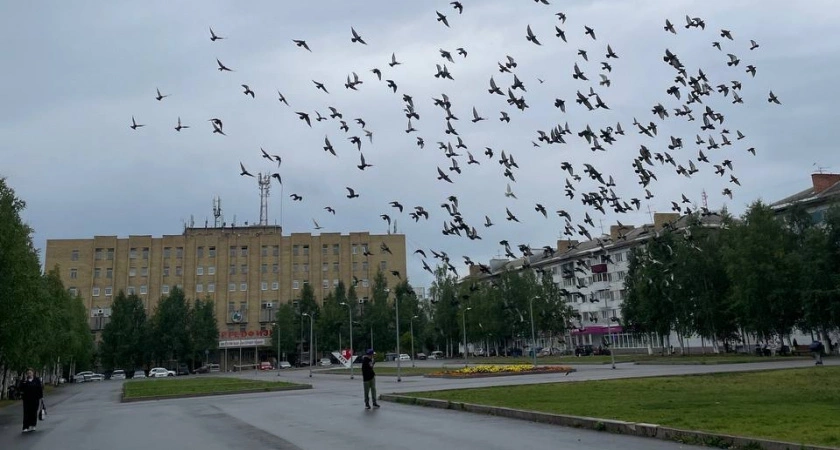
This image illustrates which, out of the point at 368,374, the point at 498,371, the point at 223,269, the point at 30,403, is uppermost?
the point at 223,269

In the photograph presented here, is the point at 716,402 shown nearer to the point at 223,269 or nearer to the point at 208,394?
the point at 208,394

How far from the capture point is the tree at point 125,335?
346 ft

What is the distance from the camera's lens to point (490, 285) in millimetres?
105625

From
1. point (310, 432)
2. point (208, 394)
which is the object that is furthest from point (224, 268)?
point (310, 432)

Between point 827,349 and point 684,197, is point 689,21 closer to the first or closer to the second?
point 684,197

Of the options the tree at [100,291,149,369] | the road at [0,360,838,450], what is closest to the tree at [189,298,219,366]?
the tree at [100,291,149,369]

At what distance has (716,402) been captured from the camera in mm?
17750

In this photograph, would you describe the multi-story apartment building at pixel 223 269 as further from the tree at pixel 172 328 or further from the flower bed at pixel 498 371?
the flower bed at pixel 498 371

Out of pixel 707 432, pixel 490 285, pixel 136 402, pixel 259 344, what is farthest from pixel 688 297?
pixel 259 344

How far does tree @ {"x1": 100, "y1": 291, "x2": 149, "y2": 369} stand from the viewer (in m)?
105

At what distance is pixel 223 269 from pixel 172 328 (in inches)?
660

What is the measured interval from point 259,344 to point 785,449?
106966mm

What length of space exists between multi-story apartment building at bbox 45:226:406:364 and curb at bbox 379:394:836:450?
324 feet

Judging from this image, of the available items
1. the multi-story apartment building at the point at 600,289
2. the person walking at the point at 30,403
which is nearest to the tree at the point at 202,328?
the multi-story apartment building at the point at 600,289
